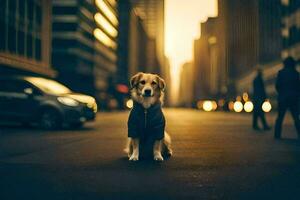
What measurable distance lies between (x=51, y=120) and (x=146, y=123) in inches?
367

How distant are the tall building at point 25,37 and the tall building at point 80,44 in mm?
19246

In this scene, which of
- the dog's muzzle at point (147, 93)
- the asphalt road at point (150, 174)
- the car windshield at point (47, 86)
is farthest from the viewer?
the car windshield at point (47, 86)

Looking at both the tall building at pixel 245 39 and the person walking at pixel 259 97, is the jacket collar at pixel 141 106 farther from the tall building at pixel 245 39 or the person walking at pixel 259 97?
the tall building at pixel 245 39

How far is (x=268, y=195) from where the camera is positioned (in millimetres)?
4762

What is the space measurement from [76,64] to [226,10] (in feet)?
289

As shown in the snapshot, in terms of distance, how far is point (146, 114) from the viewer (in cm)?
738

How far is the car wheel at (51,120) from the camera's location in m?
16.1

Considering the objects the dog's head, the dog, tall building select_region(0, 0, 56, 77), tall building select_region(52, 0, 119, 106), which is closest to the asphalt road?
the dog

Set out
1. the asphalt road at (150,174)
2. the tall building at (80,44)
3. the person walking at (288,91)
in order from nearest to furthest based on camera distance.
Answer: the asphalt road at (150,174) < the person walking at (288,91) < the tall building at (80,44)

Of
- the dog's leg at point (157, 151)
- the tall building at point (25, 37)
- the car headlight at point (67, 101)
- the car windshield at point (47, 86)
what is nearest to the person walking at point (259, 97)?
the car headlight at point (67, 101)

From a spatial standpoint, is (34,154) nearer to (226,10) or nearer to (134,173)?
(134,173)

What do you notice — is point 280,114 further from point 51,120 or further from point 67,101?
point 51,120

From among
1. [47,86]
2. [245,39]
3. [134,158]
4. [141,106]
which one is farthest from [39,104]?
[245,39]

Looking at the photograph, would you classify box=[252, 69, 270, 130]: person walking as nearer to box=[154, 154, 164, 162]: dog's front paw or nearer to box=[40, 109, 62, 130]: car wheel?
box=[40, 109, 62, 130]: car wheel
